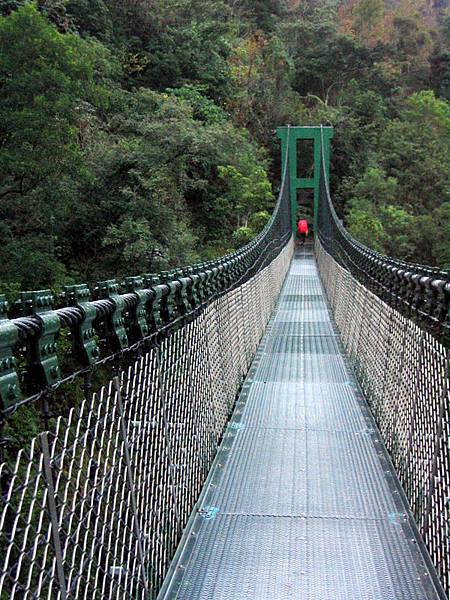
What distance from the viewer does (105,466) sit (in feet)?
5.21

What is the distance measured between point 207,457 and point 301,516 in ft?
1.90

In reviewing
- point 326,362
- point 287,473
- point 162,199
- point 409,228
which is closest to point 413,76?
point 409,228

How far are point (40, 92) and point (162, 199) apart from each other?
9.79 feet

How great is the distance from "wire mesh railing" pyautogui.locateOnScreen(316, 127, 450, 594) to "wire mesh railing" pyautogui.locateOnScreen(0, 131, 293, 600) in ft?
2.55

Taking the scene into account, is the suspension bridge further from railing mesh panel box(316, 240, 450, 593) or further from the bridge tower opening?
the bridge tower opening

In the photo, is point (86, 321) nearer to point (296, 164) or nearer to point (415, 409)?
point (415, 409)

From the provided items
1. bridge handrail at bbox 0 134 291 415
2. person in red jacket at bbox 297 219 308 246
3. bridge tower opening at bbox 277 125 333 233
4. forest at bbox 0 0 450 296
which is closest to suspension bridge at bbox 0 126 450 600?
bridge handrail at bbox 0 134 291 415

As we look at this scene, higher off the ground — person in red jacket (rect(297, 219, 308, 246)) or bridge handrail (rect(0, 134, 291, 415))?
bridge handrail (rect(0, 134, 291, 415))

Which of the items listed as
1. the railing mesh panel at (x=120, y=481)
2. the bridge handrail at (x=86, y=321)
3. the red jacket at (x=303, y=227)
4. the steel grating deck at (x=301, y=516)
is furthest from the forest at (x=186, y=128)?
the bridge handrail at (x=86, y=321)

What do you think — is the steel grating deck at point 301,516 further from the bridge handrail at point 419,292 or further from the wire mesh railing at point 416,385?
the bridge handrail at point 419,292

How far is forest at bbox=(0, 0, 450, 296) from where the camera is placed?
10.0 metres

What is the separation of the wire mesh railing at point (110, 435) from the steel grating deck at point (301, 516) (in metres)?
0.12

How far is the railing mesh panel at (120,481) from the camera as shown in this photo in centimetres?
116

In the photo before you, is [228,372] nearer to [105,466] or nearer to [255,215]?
[105,466]
